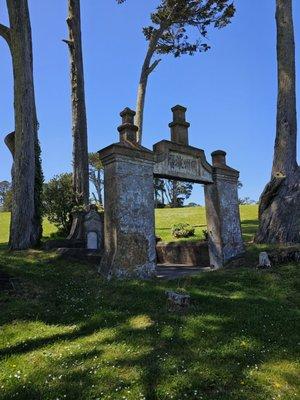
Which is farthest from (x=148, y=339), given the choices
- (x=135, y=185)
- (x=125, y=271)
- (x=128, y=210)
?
(x=135, y=185)

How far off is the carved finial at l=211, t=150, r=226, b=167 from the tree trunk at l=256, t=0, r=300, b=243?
171 centimetres

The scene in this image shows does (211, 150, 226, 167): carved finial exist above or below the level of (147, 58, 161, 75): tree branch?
below

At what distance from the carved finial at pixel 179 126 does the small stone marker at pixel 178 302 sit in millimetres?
5603

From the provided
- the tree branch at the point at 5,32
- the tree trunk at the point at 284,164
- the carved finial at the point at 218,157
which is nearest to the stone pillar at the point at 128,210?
the carved finial at the point at 218,157

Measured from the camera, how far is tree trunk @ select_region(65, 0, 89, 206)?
18.0 m

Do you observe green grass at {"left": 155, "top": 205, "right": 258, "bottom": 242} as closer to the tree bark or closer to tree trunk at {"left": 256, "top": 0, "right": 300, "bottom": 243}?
the tree bark

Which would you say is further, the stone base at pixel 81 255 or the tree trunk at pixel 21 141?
the tree trunk at pixel 21 141

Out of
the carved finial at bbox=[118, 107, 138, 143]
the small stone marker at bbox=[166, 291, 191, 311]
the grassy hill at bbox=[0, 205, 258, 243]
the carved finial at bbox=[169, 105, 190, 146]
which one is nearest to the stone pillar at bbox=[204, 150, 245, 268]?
the carved finial at bbox=[169, 105, 190, 146]

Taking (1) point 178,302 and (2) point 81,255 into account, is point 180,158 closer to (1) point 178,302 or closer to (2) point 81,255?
(2) point 81,255

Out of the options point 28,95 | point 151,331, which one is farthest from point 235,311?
point 28,95

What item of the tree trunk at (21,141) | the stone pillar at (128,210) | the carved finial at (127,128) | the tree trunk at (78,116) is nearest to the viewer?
the stone pillar at (128,210)

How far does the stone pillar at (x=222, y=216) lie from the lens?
43.2 ft

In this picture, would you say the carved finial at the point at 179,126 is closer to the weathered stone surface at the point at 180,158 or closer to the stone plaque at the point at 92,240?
the weathered stone surface at the point at 180,158

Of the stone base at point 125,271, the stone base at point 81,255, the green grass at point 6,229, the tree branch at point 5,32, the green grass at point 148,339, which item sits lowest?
the green grass at point 148,339
